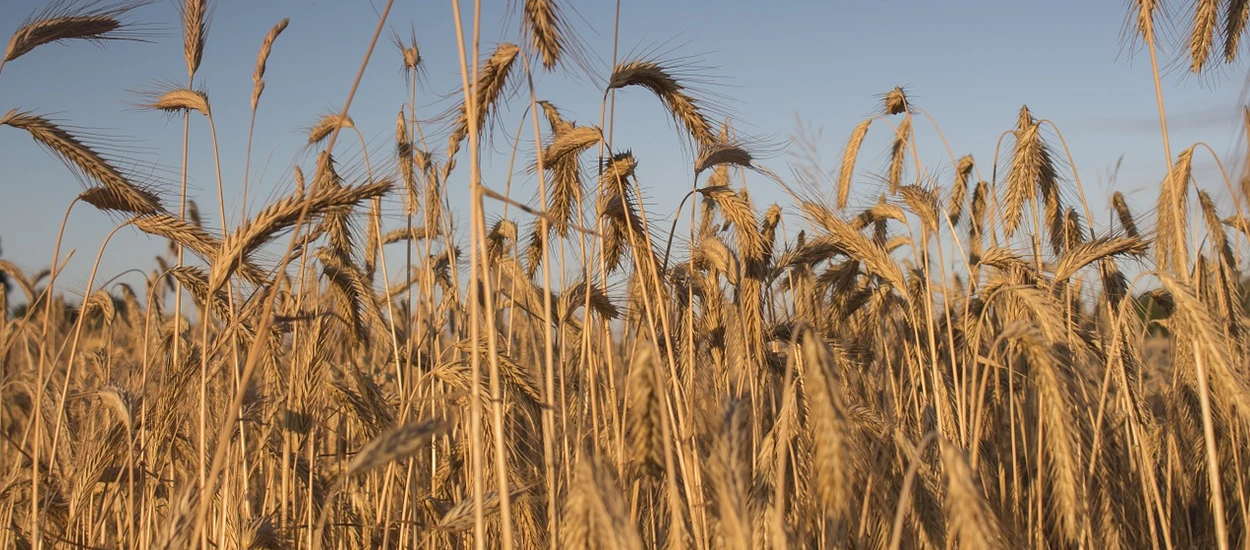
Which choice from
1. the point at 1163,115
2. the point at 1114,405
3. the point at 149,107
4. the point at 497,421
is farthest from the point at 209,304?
the point at 1114,405

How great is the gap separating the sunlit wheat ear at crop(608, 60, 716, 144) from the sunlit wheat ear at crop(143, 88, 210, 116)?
1766 mm

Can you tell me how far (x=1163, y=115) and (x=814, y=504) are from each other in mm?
1747

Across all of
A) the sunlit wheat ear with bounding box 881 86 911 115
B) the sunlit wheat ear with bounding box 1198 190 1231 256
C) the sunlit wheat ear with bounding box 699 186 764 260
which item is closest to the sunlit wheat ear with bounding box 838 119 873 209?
the sunlit wheat ear with bounding box 881 86 911 115

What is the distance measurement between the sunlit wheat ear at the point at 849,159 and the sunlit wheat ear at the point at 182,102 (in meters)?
3.54

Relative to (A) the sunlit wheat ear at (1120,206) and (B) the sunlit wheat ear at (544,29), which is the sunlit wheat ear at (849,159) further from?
(B) the sunlit wheat ear at (544,29)

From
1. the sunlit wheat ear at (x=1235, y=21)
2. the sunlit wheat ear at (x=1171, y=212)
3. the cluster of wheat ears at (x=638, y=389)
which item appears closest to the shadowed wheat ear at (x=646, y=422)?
the cluster of wheat ears at (x=638, y=389)

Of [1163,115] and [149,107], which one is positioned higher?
[149,107]

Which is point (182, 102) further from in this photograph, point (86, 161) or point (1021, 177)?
point (1021, 177)

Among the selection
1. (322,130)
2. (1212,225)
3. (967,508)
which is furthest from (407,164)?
(1212,225)

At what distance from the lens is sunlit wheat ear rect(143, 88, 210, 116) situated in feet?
11.4

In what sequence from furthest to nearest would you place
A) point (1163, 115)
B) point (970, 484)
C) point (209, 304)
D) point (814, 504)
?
point (1163, 115), point (814, 504), point (209, 304), point (970, 484)

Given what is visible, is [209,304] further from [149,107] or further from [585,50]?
[149,107]

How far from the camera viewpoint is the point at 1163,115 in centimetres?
281

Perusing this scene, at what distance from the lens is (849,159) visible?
17.4 feet
